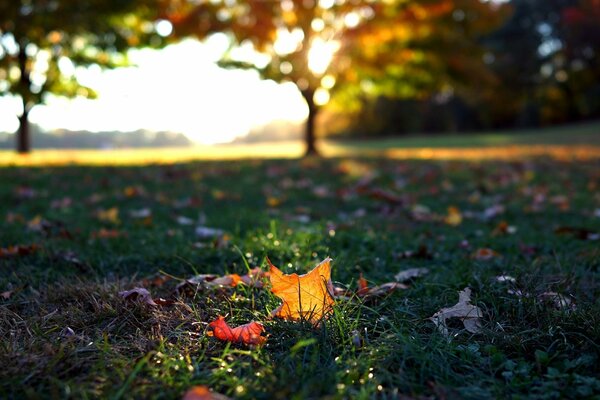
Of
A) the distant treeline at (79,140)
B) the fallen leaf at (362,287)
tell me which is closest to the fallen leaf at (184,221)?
the fallen leaf at (362,287)

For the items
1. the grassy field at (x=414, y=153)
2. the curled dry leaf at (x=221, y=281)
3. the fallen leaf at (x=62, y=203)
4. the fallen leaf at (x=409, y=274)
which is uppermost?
the grassy field at (x=414, y=153)

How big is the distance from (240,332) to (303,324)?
0.67 feet

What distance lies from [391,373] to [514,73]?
3784 centimetres

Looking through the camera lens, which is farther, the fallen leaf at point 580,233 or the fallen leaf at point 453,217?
the fallen leaf at point 453,217

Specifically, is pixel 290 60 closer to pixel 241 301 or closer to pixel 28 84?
pixel 28 84

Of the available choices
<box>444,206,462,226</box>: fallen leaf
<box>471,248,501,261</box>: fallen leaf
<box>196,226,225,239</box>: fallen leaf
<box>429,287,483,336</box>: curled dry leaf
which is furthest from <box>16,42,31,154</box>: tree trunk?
<box>429,287,483,336</box>: curled dry leaf

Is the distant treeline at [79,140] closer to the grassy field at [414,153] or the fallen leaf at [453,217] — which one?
the grassy field at [414,153]

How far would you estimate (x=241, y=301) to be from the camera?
6.39ft

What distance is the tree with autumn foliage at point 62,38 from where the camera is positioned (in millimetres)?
12125

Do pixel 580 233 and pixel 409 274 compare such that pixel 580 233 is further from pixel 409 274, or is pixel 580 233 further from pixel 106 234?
pixel 106 234

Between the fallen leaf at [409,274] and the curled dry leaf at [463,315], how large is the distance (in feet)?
1.48

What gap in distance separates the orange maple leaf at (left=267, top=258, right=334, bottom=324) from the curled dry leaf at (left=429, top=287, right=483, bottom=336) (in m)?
0.37

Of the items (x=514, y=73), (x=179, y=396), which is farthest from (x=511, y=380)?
(x=514, y=73)

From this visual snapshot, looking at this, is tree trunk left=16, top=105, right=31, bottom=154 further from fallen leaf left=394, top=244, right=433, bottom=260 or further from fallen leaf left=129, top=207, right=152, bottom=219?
fallen leaf left=394, top=244, right=433, bottom=260
